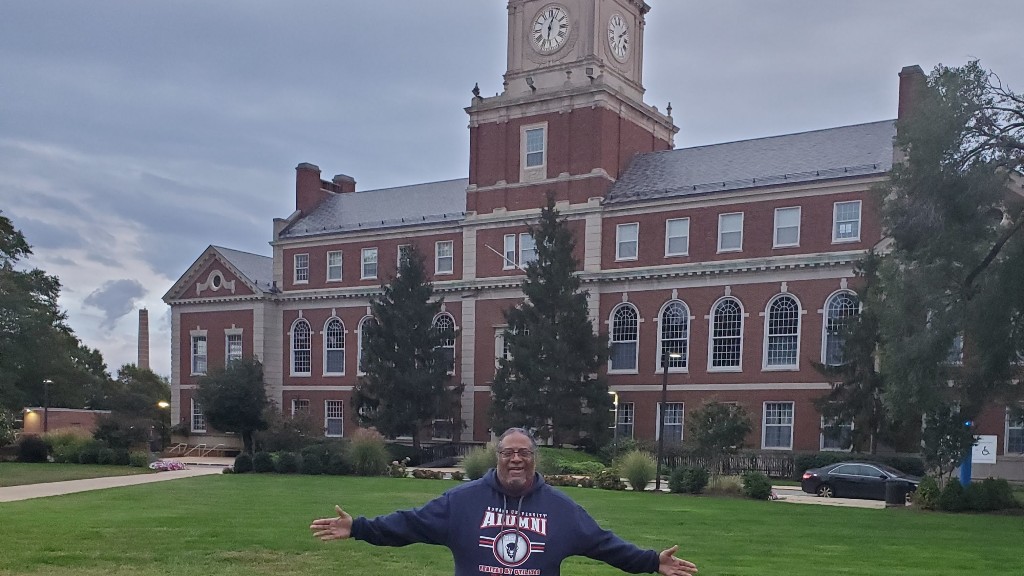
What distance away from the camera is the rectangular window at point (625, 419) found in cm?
4509

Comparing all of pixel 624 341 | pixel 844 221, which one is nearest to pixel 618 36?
pixel 624 341

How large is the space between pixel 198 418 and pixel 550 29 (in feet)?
102

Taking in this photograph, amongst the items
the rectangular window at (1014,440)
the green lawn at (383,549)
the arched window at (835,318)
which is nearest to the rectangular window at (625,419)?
the arched window at (835,318)

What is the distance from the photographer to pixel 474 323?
1980 inches

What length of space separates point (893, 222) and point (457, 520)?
21.6 meters

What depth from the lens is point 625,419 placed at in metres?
45.2

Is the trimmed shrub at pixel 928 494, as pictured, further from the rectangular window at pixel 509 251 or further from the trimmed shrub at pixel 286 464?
the rectangular window at pixel 509 251

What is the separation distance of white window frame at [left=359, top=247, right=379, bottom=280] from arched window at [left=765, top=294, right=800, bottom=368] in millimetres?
22293

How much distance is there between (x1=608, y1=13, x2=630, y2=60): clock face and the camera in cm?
4906

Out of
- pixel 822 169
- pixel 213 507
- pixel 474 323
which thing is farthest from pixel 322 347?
pixel 213 507

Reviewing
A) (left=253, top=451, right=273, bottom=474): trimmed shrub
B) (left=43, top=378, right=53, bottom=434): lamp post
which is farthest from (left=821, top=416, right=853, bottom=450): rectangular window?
(left=43, top=378, right=53, bottom=434): lamp post

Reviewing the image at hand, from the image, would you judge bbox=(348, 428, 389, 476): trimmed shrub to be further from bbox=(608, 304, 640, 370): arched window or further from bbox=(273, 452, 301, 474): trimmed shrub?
bbox=(608, 304, 640, 370): arched window

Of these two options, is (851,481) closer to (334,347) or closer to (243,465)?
(243,465)

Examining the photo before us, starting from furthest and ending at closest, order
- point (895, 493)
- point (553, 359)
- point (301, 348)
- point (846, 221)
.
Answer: point (301, 348)
point (553, 359)
point (846, 221)
point (895, 493)
